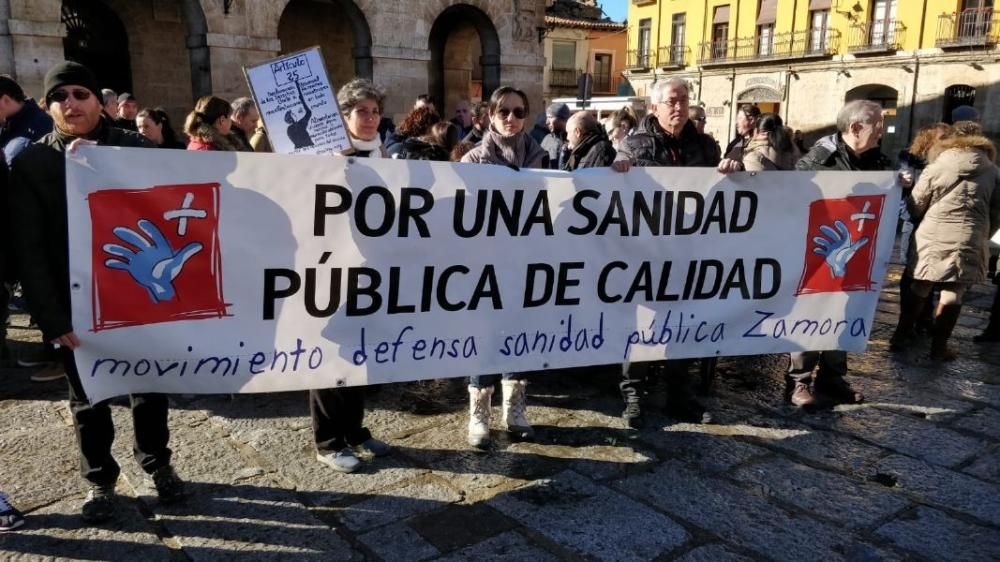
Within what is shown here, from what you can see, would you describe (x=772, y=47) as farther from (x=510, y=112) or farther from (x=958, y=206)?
(x=510, y=112)

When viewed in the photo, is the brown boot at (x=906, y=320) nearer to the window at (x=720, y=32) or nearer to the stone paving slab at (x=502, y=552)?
the stone paving slab at (x=502, y=552)

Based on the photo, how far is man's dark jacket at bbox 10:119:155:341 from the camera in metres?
2.58

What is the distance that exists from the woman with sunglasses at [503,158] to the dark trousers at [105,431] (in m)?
1.43

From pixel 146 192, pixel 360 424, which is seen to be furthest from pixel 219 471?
pixel 146 192

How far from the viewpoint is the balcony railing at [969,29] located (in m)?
23.4

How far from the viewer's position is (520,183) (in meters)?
3.21

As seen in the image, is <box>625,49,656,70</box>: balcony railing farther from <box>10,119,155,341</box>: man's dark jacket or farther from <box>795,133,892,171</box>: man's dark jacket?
<box>10,119,155,341</box>: man's dark jacket

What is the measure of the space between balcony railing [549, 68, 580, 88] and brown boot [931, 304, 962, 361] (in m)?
34.7

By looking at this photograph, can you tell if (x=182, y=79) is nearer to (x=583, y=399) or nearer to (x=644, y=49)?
(x=583, y=399)

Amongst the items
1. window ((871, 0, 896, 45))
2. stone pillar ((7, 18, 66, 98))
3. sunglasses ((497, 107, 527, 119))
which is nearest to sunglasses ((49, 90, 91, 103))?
sunglasses ((497, 107, 527, 119))

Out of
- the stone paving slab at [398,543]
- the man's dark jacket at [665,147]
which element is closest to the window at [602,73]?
the man's dark jacket at [665,147]

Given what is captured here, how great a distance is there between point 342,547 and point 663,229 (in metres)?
2.04

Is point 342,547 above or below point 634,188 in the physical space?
below

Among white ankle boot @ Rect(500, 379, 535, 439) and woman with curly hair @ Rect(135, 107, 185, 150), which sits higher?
woman with curly hair @ Rect(135, 107, 185, 150)
